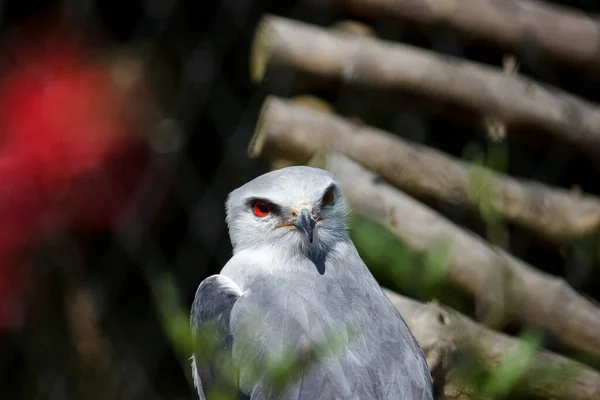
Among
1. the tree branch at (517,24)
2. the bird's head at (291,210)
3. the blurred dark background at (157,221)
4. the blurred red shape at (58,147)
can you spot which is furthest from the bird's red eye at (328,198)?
the blurred red shape at (58,147)

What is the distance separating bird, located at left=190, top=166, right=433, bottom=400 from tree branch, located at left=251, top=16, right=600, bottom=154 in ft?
1.17

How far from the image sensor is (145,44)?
1.64 m

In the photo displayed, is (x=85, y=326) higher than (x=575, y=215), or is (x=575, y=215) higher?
(x=575, y=215)

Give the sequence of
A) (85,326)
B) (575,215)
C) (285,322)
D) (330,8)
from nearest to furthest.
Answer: (285,322), (575,215), (330,8), (85,326)

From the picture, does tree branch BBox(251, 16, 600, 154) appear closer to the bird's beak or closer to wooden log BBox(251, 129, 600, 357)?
wooden log BBox(251, 129, 600, 357)

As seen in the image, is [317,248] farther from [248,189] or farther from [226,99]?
[226,99]

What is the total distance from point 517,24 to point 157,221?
794mm

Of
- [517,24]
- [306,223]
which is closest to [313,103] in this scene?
[517,24]

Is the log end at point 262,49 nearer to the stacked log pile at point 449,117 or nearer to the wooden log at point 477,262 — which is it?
the stacked log pile at point 449,117

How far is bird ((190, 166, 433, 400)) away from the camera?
0.63 m

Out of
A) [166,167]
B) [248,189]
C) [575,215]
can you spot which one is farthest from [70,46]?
[575,215]

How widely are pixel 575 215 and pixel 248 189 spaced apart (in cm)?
43

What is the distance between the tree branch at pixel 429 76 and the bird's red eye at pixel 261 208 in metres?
0.38

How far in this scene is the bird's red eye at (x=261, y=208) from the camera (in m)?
0.83
